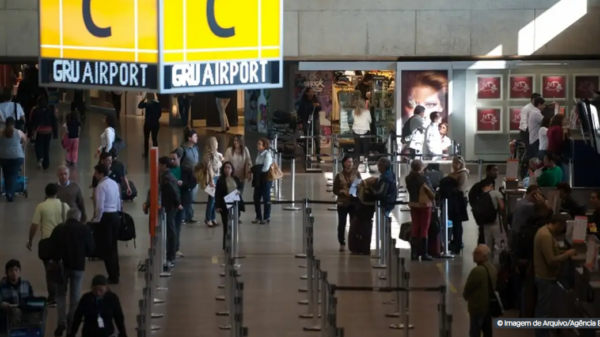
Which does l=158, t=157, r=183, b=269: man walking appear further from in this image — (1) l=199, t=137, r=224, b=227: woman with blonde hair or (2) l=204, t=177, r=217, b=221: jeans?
(2) l=204, t=177, r=217, b=221: jeans

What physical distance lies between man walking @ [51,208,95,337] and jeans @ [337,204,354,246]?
5785 mm

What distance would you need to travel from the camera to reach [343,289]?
12.2 m

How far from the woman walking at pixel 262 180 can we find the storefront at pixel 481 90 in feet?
22.3

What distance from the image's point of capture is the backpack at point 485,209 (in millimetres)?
17688

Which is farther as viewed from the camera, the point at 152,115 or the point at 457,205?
the point at 152,115

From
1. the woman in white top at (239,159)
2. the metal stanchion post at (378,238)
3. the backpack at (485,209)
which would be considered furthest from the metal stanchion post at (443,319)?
the woman in white top at (239,159)

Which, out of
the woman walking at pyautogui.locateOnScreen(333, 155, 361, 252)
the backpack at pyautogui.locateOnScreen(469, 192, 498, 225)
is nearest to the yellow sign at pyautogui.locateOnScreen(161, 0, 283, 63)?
the backpack at pyautogui.locateOnScreen(469, 192, 498, 225)

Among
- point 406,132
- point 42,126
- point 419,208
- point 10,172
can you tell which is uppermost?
point 42,126

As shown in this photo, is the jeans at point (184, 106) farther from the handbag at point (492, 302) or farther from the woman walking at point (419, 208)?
the handbag at point (492, 302)

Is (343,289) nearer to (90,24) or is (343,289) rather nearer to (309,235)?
(90,24)

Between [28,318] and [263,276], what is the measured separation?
4953 mm

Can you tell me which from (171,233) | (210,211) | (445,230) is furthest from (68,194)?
(445,230)

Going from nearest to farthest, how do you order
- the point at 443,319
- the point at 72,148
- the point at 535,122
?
the point at 443,319 → the point at 535,122 → the point at 72,148

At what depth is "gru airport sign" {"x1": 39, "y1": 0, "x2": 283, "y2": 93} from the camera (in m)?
9.81
